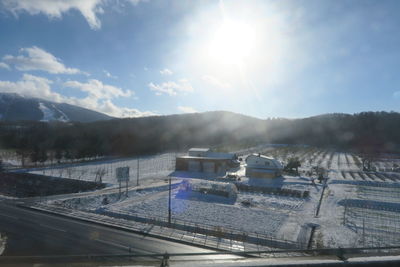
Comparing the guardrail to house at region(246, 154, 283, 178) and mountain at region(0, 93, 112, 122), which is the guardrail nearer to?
house at region(246, 154, 283, 178)

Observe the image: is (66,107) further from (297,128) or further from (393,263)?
(393,263)

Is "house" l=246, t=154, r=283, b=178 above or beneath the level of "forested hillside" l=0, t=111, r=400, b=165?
beneath

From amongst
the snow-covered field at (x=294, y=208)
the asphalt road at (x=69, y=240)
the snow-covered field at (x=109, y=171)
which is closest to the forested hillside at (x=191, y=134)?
the snow-covered field at (x=109, y=171)

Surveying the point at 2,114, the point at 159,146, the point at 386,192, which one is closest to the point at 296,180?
the point at 386,192

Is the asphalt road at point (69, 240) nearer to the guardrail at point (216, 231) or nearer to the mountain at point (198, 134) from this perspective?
the guardrail at point (216, 231)

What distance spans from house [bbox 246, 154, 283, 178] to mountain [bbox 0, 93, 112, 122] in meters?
134

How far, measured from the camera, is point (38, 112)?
14575 cm

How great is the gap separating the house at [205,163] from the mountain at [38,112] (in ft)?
412

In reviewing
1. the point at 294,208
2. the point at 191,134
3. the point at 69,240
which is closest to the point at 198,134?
the point at 191,134

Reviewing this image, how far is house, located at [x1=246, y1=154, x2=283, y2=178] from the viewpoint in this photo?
101 feet

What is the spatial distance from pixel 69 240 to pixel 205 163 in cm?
2335

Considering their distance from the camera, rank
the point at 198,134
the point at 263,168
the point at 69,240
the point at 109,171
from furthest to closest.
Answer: the point at 198,134, the point at 109,171, the point at 263,168, the point at 69,240

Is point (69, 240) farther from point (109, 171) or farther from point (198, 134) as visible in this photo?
point (198, 134)

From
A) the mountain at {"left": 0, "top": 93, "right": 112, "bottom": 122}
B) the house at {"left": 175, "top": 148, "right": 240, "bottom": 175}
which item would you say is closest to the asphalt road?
the house at {"left": 175, "top": 148, "right": 240, "bottom": 175}
